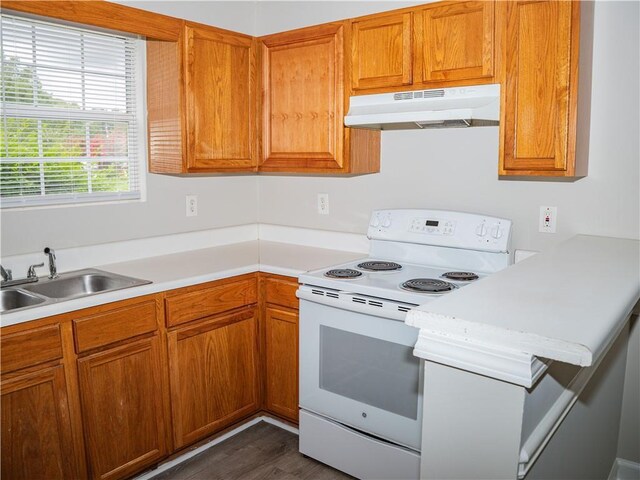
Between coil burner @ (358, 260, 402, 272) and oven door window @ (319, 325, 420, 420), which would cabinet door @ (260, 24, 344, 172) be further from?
oven door window @ (319, 325, 420, 420)

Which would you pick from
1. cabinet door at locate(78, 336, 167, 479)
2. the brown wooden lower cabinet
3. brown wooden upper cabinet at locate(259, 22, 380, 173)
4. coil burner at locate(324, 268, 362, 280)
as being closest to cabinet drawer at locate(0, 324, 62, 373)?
the brown wooden lower cabinet

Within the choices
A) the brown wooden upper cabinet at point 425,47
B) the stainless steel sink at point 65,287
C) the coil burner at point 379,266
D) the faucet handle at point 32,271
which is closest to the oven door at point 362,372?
the coil burner at point 379,266

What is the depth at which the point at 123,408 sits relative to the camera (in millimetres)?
2303

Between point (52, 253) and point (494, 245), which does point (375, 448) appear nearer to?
point (494, 245)

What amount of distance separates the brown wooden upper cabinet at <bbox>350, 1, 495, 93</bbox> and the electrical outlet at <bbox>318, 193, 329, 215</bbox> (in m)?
0.74

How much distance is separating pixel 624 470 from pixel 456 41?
6.65 feet

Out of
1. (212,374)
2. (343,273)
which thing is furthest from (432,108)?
(212,374)

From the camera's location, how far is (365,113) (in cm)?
265

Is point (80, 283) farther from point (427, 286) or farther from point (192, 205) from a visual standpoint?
point (427, 286)

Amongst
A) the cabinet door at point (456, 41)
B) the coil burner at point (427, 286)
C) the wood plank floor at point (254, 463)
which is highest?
the cabinet door at point (456, 41)

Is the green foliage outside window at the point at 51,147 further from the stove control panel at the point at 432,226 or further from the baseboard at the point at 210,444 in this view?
the stove control panel at the point at 432,226

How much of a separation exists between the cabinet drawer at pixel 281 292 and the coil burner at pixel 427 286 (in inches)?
24.3

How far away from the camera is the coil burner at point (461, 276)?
8.00 feet

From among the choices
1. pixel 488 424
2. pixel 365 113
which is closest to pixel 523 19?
pixel 365 113
